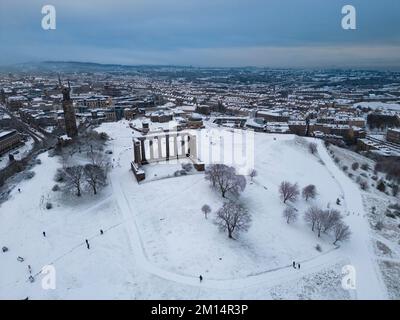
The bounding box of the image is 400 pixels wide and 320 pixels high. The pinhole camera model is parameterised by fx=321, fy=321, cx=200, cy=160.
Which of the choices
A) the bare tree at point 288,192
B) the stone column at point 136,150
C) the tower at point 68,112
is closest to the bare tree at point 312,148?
the bare tree at point 288,192

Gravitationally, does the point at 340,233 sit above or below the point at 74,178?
below

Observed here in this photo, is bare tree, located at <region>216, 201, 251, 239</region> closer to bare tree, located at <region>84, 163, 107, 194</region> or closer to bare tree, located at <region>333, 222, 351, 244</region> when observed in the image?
bare tree, located at <region>333, 222, 351, 244</region>

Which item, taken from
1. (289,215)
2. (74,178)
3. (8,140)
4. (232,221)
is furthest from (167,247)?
(8,140)

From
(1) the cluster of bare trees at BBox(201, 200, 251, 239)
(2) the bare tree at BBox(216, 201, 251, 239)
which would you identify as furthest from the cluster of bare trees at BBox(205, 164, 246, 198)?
(2) the bare tree at BBox(216, 201, 251, 239)

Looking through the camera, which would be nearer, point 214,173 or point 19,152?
point 214,173

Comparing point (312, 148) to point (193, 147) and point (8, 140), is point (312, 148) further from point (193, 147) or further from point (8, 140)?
point (8, 140)

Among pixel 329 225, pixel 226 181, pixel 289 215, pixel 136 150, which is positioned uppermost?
pixel 136 150

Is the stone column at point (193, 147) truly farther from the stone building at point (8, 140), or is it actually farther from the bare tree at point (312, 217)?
the stone building at point (8, 140)
